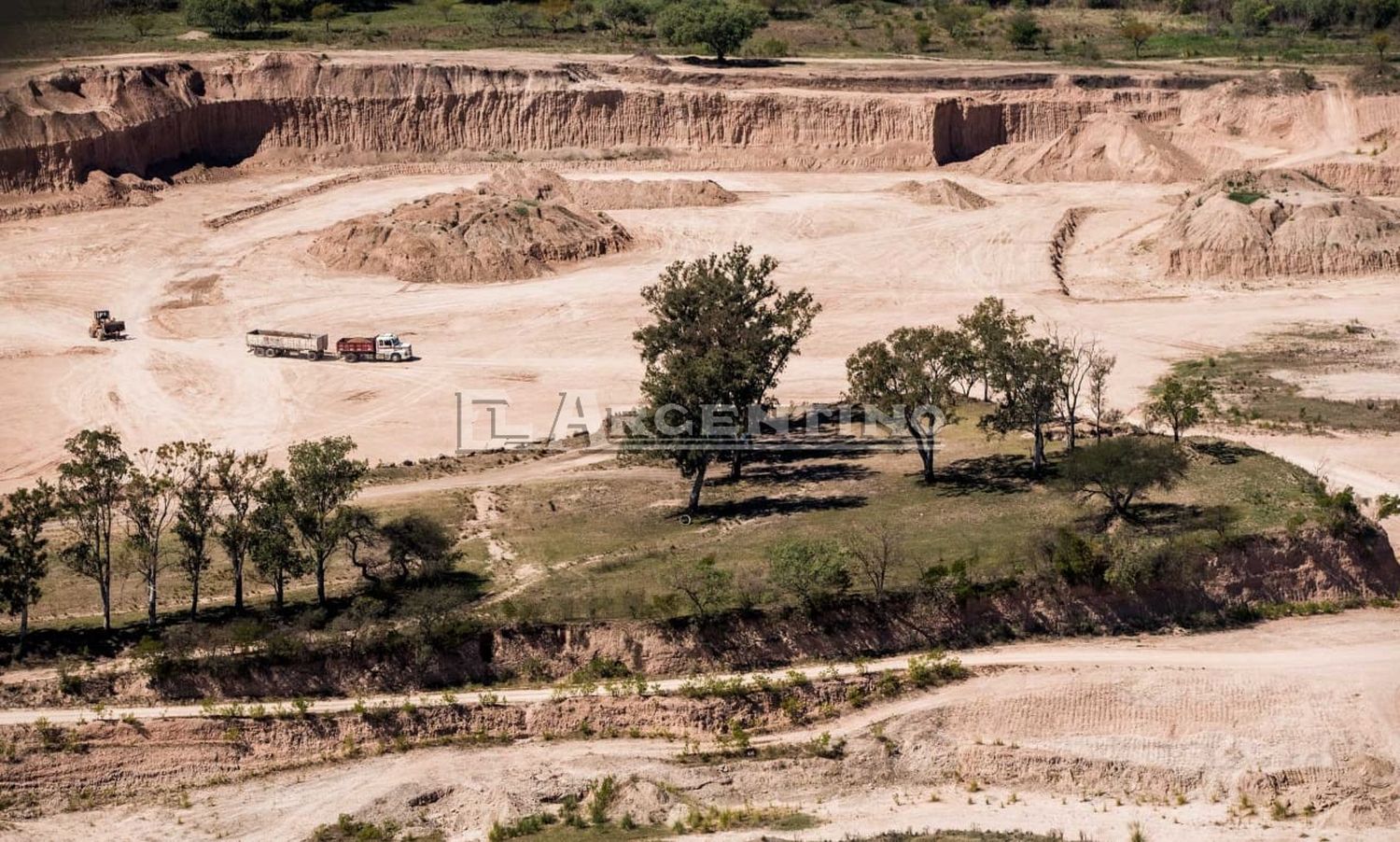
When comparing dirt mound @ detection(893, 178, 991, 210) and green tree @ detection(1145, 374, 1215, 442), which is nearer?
green tree @ detection(1145, 374, 1215, 442)

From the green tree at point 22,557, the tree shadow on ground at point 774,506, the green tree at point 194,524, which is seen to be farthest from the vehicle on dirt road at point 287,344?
the green tree at point 22,557

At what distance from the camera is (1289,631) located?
46.2 metres

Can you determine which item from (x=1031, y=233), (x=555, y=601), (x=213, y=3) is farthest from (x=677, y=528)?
(x=213, y=3)

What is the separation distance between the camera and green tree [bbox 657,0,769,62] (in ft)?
414

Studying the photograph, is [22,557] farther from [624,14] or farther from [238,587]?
[624,14]

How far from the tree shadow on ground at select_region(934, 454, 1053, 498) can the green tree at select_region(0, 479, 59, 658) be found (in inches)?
1103

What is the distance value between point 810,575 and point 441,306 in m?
45.1

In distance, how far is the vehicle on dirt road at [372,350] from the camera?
77125mm

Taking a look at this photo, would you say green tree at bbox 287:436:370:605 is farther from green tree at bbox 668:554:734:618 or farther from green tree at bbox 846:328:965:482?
green tree at bbox 846:328:965:482

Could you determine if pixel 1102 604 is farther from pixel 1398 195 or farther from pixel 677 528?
pixel 1398 195

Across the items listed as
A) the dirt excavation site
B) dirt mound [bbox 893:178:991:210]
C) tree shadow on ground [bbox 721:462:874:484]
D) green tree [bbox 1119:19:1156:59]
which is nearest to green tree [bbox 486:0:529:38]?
the dirt excavation site

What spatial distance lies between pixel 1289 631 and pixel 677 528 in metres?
18.7

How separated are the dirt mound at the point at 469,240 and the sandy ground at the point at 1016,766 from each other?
51.1 metres

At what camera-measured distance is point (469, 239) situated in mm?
Result: 91375
